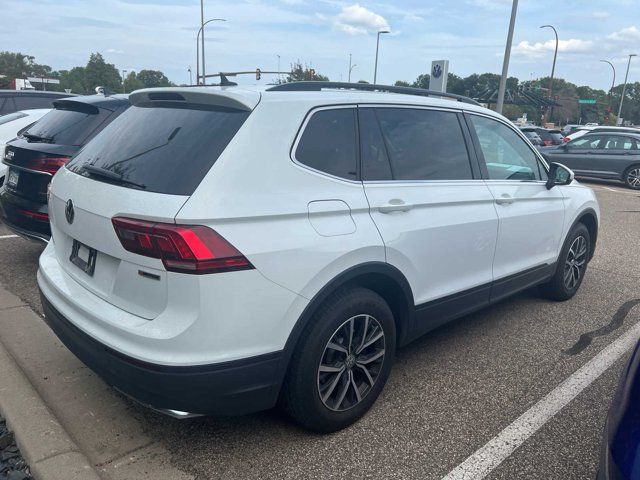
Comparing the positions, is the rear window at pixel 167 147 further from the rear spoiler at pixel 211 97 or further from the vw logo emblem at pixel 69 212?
the vw logo emblem at pixel 69 212

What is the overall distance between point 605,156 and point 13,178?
1555cm

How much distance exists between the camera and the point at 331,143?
9.36 feet

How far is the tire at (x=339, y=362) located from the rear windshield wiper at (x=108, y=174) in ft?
3.52

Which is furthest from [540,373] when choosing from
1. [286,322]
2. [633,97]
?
[633,97]

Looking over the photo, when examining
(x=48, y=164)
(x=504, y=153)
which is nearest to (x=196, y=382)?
(x=504, y=153)

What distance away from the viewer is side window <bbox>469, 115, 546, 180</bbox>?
13.1 ft

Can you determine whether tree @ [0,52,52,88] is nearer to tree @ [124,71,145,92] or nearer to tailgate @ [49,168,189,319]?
tree @ [124,71,145,92]

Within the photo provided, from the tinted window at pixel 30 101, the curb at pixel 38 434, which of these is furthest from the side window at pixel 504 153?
the tinted window at pixel 30 101

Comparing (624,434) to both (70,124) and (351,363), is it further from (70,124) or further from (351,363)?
(70,124)

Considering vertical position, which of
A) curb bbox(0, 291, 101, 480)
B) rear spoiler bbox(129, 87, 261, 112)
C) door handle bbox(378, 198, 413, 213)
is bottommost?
curb bbox(0, 291, 101, 480)

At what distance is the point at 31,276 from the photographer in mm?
5121

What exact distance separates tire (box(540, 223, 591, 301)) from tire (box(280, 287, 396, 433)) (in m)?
2.58

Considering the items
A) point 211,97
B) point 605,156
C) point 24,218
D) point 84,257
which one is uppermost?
point 211,97

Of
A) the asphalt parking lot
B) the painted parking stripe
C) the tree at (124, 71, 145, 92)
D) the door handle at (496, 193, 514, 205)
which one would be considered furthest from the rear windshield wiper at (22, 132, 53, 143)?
the tree at (124, 71, 145, 92)
